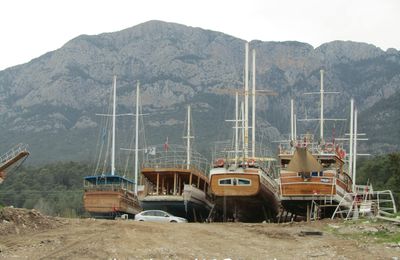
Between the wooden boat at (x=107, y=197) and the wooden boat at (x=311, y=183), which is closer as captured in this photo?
the wooden boat at (x=311, y=183)

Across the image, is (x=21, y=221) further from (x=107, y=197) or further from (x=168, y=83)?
(x=168, y=83)

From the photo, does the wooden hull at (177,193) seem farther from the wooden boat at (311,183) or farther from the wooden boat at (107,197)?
the wooden boat at (311,183)

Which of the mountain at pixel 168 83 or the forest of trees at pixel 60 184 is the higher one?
the mountain at pixel 168 83

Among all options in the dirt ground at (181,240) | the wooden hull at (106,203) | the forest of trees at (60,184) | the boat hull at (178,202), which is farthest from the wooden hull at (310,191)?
the forest of trees at (60,184)

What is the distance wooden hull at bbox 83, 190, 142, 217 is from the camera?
42625 millimetres

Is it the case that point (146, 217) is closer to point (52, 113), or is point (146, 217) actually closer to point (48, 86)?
point (52, 113)

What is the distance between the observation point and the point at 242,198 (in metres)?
37.2

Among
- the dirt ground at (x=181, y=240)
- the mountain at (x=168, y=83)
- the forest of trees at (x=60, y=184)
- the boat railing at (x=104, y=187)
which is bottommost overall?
the forest of trees at (x=60, y=184)

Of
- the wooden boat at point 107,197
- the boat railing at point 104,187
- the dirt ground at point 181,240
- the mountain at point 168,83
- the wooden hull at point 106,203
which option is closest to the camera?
the dirt ground at point 181,240

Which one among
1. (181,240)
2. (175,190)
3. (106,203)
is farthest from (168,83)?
(181,240)

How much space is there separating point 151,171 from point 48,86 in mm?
122819

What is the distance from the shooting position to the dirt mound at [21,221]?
845 inches

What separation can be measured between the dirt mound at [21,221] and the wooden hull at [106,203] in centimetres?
1785

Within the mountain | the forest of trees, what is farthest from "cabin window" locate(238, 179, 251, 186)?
the mountain
